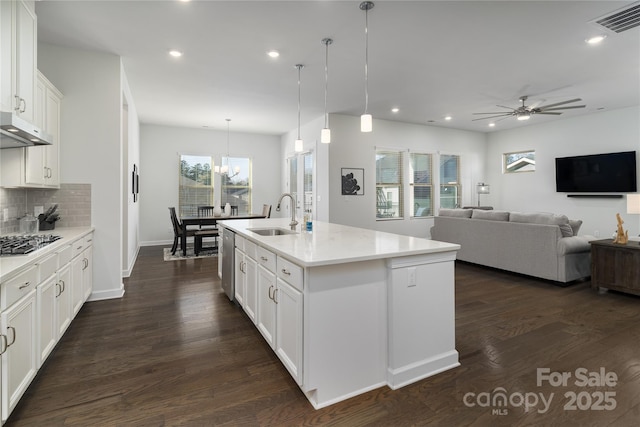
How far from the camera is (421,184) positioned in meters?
7.82

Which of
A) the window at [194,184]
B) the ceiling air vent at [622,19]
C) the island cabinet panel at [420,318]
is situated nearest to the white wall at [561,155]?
the ceiling air vent at [622,19]

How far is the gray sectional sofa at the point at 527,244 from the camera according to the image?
165 inches

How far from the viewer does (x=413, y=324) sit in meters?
2.12

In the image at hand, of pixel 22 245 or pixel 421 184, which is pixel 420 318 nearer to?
pixel 22 245

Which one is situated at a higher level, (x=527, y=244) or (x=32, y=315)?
(x=527, y=244)

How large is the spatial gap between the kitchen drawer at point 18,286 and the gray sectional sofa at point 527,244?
214 inches

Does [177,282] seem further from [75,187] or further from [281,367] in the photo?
[281,367]

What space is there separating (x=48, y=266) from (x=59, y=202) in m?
1.69

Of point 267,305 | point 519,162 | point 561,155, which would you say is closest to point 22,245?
point 267,305

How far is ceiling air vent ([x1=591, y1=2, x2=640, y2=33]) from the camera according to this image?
9.41 feet

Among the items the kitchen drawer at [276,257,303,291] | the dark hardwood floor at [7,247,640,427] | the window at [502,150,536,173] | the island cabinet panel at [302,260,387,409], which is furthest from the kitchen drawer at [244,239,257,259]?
the window at [502,150,536,173]

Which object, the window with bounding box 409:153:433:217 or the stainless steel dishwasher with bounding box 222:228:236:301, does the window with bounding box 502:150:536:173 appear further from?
the stainless steel dishwasher with bounding box 222:228:236:301

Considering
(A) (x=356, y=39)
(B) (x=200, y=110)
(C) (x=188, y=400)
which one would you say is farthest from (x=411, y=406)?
(B) (x=200, y=110)

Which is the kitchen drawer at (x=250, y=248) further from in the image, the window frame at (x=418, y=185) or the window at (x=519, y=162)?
the window at (x=519, y=162)
